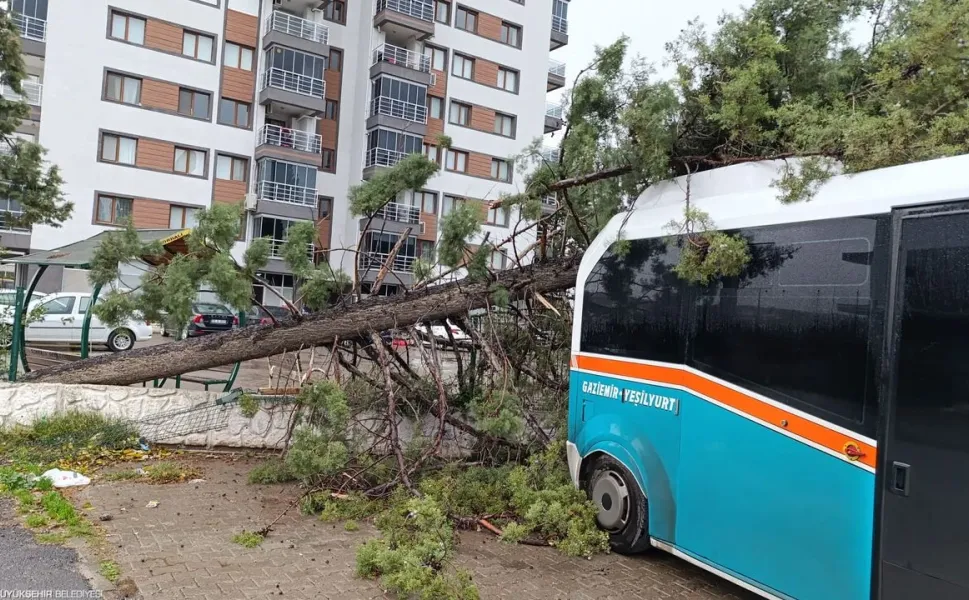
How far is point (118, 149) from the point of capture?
30.1m

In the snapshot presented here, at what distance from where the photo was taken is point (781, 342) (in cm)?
390

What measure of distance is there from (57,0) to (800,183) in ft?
110

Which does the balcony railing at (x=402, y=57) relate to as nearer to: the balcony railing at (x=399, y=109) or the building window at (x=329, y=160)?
the balcony railing at (x=399, y=109)

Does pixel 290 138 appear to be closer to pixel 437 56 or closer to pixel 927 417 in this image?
pixel 437 56

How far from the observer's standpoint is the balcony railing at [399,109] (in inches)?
1432

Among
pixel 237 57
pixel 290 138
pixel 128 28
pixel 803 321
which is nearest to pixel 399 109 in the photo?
pixel 290 138

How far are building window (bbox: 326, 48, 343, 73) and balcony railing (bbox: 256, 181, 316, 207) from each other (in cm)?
739

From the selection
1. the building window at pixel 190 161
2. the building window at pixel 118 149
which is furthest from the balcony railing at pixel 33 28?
the building window at pixel 190 161

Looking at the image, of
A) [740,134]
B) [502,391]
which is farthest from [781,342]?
[502,391]

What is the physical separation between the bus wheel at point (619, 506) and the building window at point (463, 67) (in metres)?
36.7

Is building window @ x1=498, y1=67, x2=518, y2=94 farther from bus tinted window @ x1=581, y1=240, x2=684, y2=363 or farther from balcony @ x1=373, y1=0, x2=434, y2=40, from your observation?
bus tinted window @ x1=581, y1=240, x2=684, y2=363

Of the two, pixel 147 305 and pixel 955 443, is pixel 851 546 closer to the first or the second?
pixel 955 443

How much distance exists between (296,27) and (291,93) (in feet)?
10.9

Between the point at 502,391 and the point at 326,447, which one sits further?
the point at 502,391
